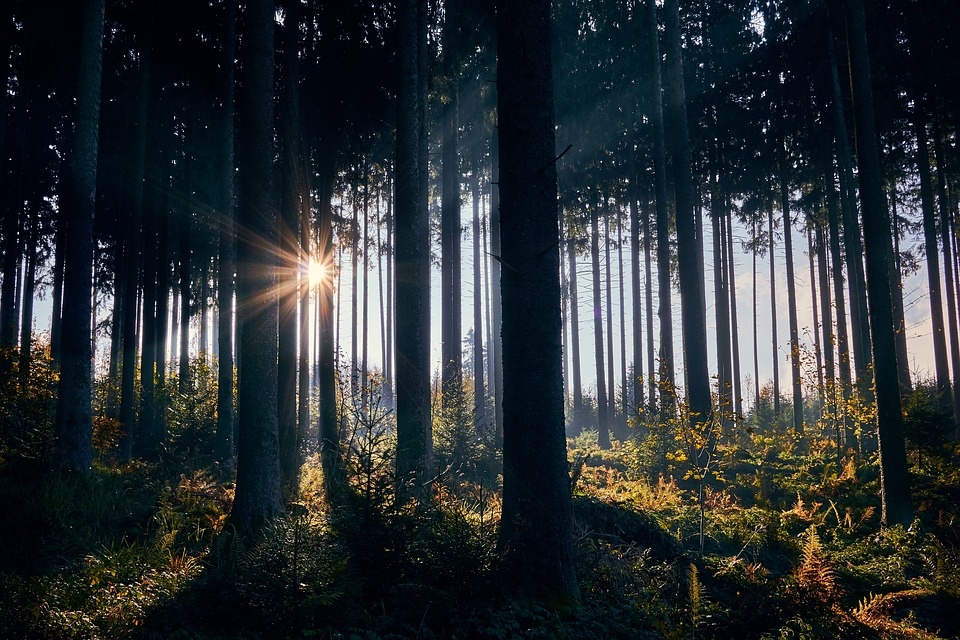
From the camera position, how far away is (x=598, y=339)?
25594mm

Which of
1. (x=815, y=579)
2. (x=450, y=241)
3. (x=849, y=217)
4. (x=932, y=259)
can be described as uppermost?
(x=450, y=241)

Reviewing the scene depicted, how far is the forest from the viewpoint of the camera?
4754 mm

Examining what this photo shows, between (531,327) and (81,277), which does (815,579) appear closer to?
(531,327)

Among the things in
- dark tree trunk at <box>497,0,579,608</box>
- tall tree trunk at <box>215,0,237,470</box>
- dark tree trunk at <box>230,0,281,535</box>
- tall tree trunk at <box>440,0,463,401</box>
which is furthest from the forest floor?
tall tree trunk at <box>440,0,463,401</box>

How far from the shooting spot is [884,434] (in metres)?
9.66

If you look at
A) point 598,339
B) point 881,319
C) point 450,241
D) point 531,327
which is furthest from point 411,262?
point 598,339

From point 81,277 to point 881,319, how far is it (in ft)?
47.6

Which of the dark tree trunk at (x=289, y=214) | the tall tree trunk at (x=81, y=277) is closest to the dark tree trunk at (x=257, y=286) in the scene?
the dark tree trunk at (x=289, y=214)

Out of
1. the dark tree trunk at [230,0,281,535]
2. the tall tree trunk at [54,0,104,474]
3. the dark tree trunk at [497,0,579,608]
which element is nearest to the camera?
the dark tree trunk at [497,0,579,608]

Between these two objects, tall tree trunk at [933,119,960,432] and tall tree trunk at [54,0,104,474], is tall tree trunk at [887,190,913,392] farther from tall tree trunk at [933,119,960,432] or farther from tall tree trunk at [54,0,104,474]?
tall tree trunk at [54,0,104,474]

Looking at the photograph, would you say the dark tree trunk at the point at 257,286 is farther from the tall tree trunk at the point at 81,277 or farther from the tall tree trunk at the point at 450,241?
the tall tree trunk at the point at 450,241

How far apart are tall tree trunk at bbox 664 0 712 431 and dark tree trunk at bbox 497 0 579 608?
28.0 feet

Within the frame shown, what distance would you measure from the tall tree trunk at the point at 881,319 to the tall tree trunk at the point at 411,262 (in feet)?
26.8

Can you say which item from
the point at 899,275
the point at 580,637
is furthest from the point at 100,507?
the point at 899,275
